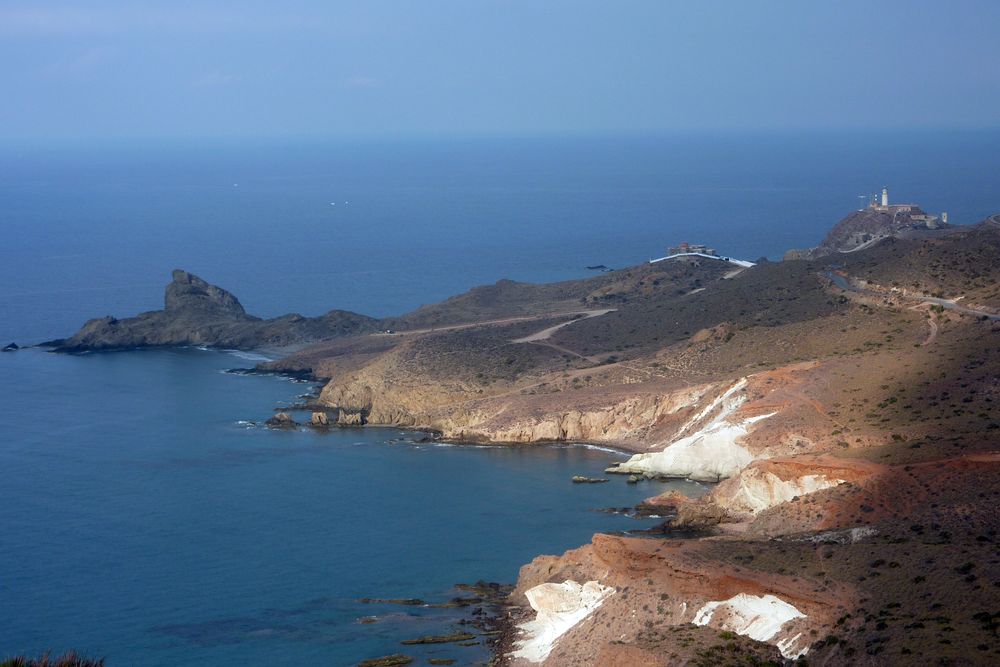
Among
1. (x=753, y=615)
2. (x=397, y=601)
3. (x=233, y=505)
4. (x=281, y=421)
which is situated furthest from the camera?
(x=281, y=421)

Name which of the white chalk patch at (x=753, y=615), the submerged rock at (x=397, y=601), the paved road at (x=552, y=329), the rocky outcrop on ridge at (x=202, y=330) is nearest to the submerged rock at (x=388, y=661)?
the submerged rock at (x=397, y=601)

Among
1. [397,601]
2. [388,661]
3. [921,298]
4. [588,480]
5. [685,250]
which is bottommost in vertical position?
[388,661]

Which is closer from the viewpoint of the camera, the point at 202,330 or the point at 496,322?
the point at 496,322

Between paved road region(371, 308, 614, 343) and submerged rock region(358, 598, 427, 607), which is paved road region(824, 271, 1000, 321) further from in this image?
submerged rock region(358, 598, 427, 607)

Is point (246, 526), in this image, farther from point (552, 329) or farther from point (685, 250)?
point (685, 250)

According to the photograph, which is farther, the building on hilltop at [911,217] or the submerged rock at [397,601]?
the building on hilltop at [911,217]

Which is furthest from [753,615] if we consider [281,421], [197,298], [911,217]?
[911,217]

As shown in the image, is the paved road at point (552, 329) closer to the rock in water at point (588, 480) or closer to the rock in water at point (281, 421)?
the rock in water at point (281, 421)
